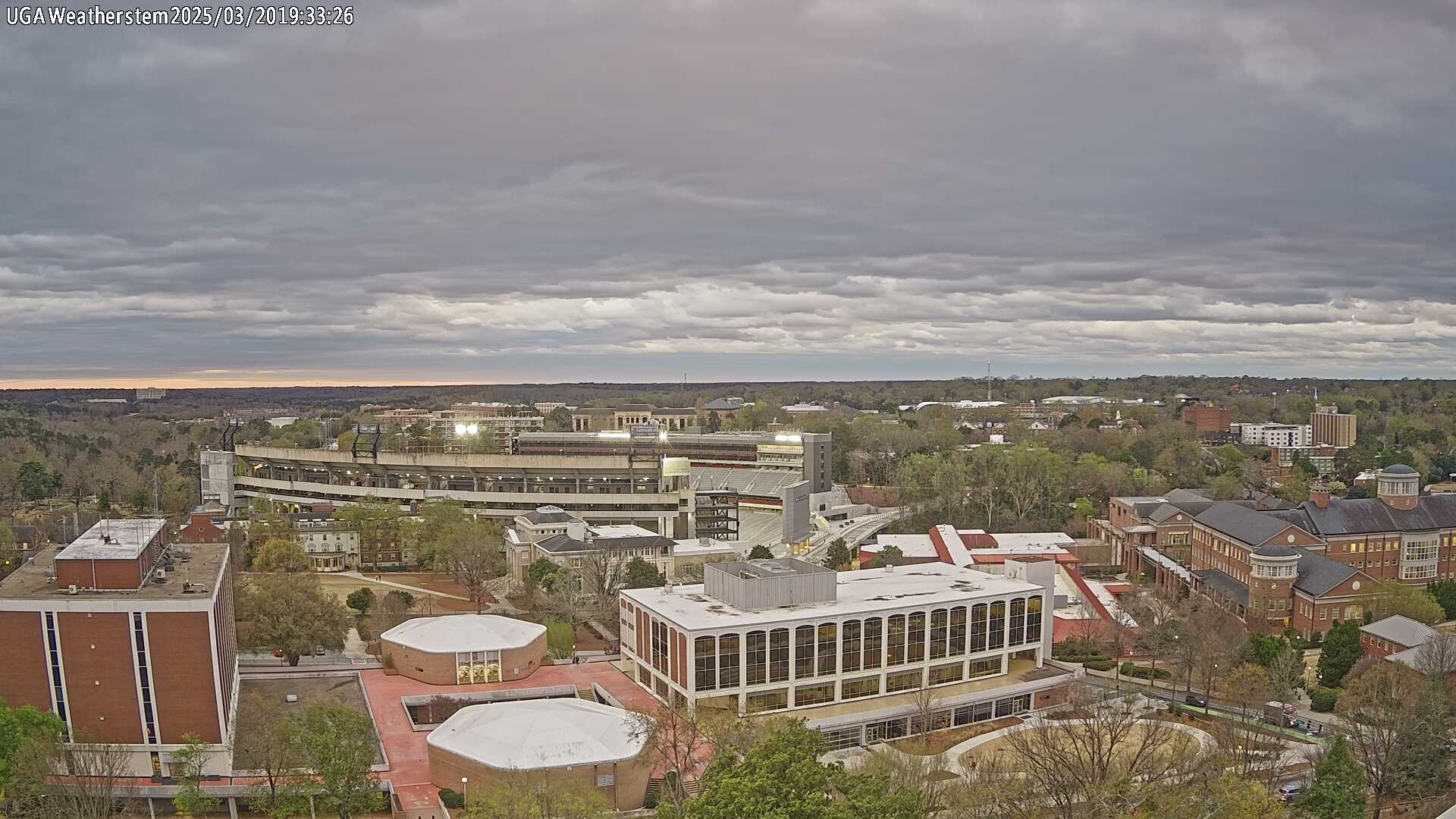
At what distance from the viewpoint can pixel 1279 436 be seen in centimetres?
17900

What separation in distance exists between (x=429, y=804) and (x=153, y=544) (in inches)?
759

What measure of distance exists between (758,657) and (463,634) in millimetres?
19489

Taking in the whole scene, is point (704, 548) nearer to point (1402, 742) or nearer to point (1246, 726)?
point (1246, 726)

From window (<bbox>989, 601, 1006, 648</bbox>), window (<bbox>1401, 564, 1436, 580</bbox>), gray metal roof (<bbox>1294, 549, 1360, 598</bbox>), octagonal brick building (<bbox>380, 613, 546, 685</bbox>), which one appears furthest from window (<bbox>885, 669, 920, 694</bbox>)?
window (<bbox>1401, 564, 1436, 580</bbox>)

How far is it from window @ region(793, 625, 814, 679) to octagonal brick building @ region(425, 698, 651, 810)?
9240 mm

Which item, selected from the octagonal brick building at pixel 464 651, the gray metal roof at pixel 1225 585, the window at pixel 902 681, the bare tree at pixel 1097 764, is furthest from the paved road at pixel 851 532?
the bare tree at pixel 1097 764

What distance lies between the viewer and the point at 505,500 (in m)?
108

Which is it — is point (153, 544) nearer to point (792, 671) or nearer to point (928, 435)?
point (792, 671)

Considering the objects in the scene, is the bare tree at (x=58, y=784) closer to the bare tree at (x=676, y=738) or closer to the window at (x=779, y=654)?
the bare tree at (x=676, y=738)

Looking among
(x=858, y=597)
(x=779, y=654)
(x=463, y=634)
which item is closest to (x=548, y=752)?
(x=779, y=654)

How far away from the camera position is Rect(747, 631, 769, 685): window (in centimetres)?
5184

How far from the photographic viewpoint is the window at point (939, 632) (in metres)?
56.1

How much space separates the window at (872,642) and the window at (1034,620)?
34.1 feet

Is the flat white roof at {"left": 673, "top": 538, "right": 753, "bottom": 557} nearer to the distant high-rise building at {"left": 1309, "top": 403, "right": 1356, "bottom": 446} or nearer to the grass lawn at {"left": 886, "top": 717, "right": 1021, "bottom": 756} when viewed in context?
the grass lawn at {"left": 886, "top": 717, "right": 1021, "bottom": 756}
